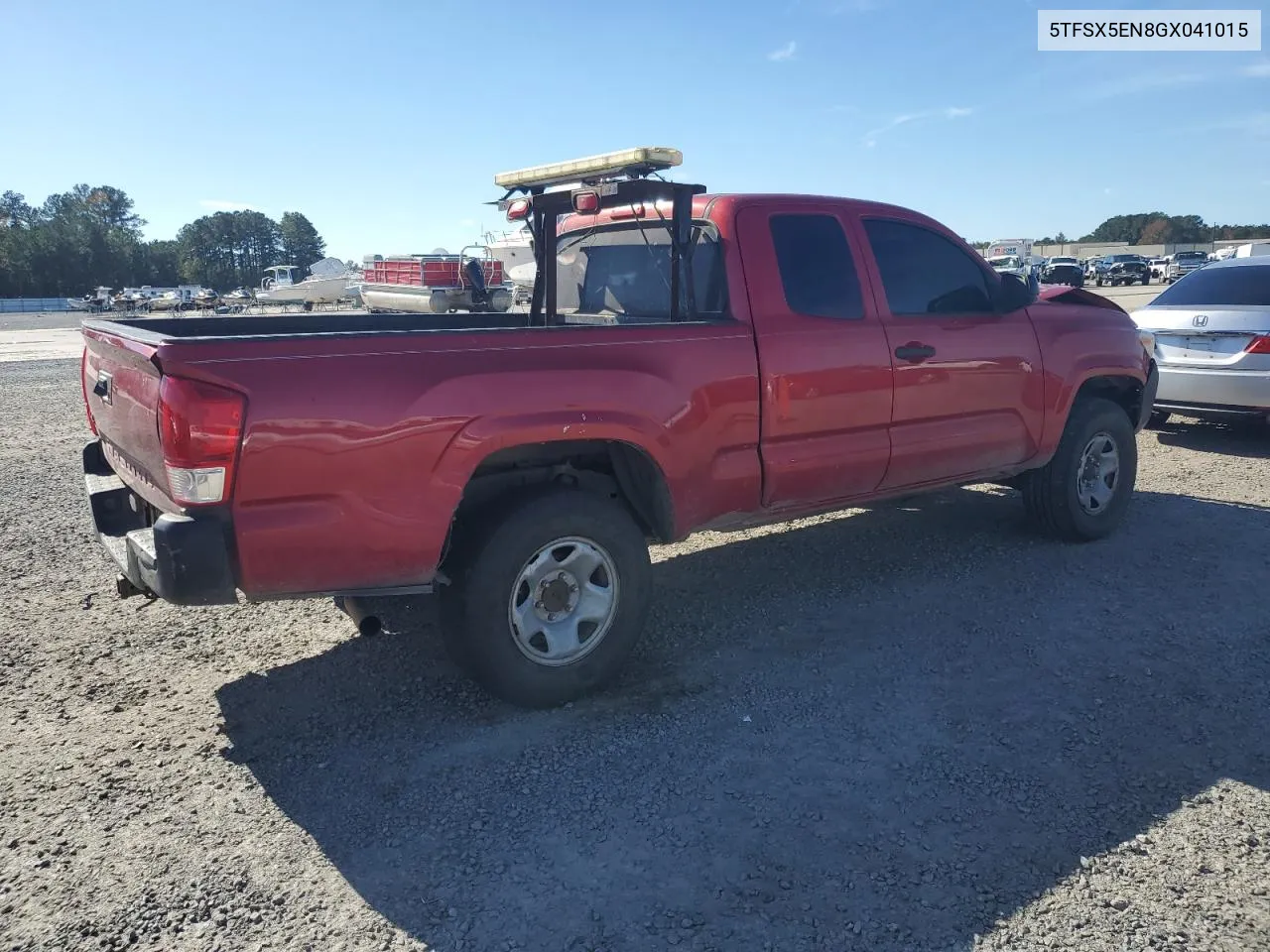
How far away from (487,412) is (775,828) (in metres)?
1.76

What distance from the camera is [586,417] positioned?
12.3 feet

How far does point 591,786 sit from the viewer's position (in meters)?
3.32

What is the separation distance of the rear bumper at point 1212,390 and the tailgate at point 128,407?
28.5 ft

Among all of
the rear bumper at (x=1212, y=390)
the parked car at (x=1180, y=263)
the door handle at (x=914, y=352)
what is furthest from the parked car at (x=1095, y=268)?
the door handle at (x=914, y=352)

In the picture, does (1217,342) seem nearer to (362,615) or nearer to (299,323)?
(299,323)

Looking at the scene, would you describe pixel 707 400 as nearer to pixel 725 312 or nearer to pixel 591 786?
pixel 725 312

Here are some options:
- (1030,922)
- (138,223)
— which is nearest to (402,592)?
(1030,922)

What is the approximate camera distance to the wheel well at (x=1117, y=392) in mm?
6219

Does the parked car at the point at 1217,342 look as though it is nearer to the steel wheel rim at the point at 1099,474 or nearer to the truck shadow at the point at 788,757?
the steel wheel rim at the point at 1099,474

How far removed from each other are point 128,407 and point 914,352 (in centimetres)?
365

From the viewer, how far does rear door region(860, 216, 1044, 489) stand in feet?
16.4

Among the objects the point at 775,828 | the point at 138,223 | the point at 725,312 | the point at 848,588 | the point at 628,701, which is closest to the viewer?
the point at 775,828

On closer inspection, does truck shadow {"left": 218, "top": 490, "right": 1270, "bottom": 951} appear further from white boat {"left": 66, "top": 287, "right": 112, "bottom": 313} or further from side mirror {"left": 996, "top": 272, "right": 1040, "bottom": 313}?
white boat {"left": 66, "top": 287, "right": 112, "bottom": 313}

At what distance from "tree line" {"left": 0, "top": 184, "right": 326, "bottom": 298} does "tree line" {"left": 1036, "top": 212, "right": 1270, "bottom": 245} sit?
98.0 m
